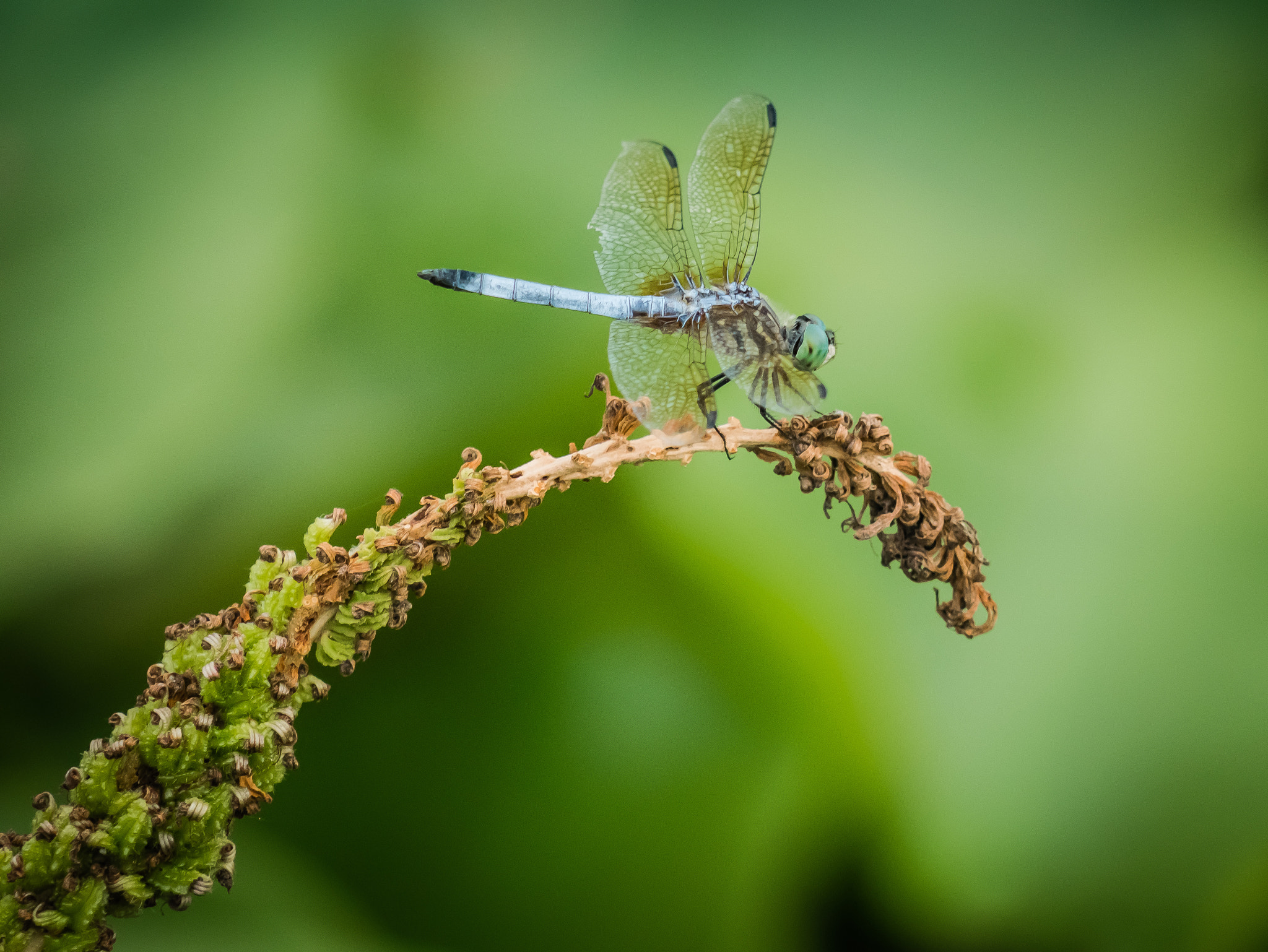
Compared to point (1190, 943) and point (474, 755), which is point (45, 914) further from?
point (1190, 943)

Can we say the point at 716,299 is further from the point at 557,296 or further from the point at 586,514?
the point at 586,514

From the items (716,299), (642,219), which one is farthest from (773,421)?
(642,219)

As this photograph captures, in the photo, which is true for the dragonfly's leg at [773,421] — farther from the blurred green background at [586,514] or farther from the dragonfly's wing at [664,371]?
the blurred green background at [586,514]

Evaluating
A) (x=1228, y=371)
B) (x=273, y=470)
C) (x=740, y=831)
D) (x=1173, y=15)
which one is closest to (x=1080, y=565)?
(x=1228, y=371)

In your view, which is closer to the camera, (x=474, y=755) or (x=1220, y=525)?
(x=474, y=755)

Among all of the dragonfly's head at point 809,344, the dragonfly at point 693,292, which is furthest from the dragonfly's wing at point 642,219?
the dragonfly's head at point 809,344

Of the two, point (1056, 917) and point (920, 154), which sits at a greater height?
point (920, 154)

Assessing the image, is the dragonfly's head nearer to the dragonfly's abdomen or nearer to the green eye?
the green eye
